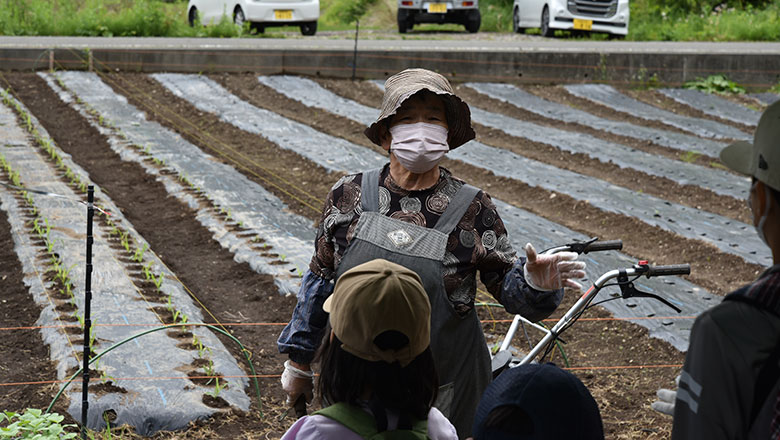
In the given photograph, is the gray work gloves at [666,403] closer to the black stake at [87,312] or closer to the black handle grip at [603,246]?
the black handle grip at [603,246]

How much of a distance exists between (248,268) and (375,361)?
4.17m

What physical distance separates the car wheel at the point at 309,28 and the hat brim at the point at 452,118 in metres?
13.9

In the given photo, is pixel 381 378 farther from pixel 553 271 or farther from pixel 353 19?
pixel 353 19

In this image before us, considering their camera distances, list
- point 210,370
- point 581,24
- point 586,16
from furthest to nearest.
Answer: point 586,16 → point 581,24 → point 210,370

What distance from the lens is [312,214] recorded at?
7.10 metres

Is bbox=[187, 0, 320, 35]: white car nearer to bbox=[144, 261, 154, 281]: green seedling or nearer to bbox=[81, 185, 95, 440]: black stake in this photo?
bbox=[144, 261, 154, 281]: green seedling

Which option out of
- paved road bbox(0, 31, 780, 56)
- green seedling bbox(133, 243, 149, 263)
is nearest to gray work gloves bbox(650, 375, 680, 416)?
green seedling bbox(133, 243, 149, 263)

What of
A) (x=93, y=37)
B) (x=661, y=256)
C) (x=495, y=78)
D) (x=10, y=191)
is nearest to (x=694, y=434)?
(x=661, y=256)

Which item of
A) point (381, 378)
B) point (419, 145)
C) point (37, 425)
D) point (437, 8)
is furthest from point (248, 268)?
point (437, 8)

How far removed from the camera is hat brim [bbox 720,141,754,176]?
1.56m

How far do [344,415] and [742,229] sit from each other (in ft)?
18.9

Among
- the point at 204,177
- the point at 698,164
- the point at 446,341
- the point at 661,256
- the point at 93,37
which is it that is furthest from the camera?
the point at 93,37

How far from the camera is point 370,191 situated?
2.47 m

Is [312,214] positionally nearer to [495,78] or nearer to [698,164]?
[698,164]
